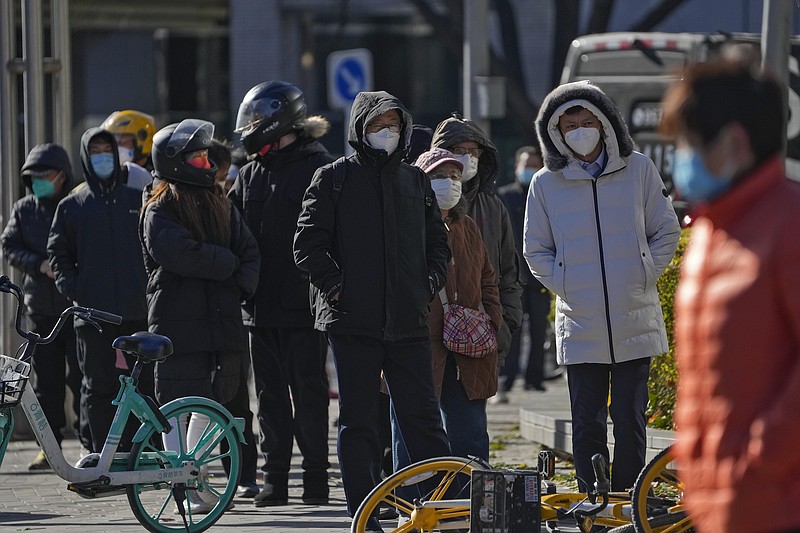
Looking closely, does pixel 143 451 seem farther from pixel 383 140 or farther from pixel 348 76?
pixel 348 76

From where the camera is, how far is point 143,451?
6.96m

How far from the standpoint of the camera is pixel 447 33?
71.8ft

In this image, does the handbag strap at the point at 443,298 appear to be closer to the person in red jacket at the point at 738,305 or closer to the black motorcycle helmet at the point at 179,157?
the black motorcycle helmet at the point at 179,157

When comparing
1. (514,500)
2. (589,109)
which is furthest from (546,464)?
(589,109)

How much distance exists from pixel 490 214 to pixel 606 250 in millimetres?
1134

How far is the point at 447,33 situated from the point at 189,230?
14747 millimetres

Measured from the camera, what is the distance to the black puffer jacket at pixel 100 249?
29.1 ft

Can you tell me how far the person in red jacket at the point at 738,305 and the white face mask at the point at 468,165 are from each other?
4.06 metres

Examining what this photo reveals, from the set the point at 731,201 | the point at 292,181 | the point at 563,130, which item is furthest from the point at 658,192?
the point at 731,201

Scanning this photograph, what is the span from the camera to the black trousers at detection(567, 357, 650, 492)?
6.52 metres

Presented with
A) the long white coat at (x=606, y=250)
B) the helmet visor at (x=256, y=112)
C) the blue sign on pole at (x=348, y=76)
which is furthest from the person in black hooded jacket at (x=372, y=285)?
the blue sign on pole at (x=348, y=76)

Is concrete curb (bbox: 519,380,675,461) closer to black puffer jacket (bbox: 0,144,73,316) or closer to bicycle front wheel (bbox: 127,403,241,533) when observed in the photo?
bicycle front wheel (bbox: 127,403,241,533)

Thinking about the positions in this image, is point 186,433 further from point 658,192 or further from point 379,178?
point 658,192

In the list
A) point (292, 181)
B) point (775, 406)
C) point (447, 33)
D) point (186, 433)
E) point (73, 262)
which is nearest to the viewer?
point (775, 406)
